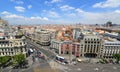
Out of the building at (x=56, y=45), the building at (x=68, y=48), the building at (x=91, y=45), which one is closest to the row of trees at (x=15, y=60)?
the building at (x=56, y=45)

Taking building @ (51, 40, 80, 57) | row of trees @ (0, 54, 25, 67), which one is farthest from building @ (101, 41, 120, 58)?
row of trees @ (0, 54, 25, 67)

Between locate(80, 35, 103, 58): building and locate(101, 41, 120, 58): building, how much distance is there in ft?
13.3

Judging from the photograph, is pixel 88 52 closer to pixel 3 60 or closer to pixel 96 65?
pixel 96 65

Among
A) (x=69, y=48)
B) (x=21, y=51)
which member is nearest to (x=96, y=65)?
(x=69, y=48)

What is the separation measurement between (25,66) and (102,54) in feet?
211

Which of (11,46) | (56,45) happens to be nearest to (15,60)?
(11,46)

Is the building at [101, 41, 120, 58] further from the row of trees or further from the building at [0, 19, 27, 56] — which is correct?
the row of trees

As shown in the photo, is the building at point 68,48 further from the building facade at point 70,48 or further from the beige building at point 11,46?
the beige building at point 11,46

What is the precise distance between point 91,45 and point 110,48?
16.4m

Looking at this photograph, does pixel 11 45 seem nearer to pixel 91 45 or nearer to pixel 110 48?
pixel 91 45

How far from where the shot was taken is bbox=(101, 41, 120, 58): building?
10778 centimetres

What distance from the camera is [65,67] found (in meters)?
86.6

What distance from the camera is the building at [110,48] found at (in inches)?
4243

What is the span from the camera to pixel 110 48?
108 metres
